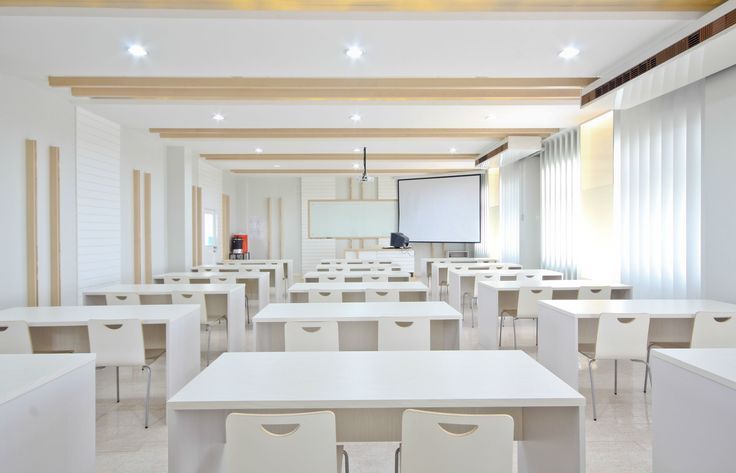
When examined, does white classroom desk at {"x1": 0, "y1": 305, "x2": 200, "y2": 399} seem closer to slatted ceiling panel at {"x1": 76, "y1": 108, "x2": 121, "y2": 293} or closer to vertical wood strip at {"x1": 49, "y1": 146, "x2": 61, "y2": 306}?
vertical wood strip at {"x1": 49, "y1": 146, "x2": 61, "y2": 306}

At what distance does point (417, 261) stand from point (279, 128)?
8.29 m

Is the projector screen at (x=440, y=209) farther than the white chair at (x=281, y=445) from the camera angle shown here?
Yes

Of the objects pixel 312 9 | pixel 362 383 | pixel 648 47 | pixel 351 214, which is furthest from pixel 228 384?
pixel 351 214

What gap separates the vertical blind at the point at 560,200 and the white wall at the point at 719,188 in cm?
324

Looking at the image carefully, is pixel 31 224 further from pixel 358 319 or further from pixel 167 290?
pixel 358 319

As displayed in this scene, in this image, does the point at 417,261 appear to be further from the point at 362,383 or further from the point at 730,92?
the point at 362,383

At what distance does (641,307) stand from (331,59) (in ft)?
11.8

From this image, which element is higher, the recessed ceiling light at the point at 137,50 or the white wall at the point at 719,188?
the recessed ceiling light at the point at 137,50

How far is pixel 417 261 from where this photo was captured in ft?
50.9

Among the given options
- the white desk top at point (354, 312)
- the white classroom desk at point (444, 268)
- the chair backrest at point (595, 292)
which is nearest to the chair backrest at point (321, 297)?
the white desk top at point (354, 312)

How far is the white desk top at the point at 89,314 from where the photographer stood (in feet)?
11.8

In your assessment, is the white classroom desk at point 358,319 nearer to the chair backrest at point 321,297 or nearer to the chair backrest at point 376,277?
the chair backrest at point 321,297

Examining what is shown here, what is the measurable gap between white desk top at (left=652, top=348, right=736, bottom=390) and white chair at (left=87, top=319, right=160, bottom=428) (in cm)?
324

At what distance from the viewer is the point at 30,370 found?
2037mm
